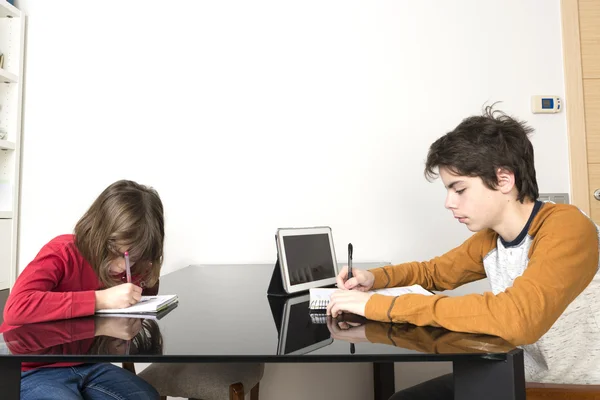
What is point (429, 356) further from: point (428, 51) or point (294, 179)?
point (428, 51)

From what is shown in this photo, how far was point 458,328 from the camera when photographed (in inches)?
33.0

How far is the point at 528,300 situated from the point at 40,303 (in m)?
0.94

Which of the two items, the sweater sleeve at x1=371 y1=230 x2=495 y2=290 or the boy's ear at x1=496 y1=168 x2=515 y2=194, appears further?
the sweater sleeve at x1=371 y1=230 x2=495 y2=290

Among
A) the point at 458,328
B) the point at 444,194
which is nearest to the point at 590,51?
the point at 444,194

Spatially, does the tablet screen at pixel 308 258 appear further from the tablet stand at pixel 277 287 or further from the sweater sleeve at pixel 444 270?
the sweater sleeve at pixel 444 270

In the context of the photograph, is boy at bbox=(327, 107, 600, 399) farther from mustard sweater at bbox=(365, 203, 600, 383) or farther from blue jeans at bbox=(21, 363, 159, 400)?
blue jeans at bbox=(21, 363, 159, 400)

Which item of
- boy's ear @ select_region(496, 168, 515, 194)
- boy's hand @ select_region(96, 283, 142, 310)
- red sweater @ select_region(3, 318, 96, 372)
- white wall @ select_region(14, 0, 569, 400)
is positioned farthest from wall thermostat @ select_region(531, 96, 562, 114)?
red sweater @ select_region(3, 318, 96, 372)

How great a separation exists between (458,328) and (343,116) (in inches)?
64.8

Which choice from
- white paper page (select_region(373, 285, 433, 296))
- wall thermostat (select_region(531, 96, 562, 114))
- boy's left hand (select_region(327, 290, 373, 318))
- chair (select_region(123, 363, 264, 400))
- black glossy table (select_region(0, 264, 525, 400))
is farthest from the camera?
wall thermostat (select_region(531, 96, 562, 114))

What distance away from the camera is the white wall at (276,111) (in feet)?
7.64

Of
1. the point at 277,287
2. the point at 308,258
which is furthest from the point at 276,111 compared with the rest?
the point at 277,287

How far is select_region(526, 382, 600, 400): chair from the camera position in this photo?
0.74 meters

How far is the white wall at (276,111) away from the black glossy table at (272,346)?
132cm

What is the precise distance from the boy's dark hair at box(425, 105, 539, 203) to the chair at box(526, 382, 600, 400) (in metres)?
0.47
